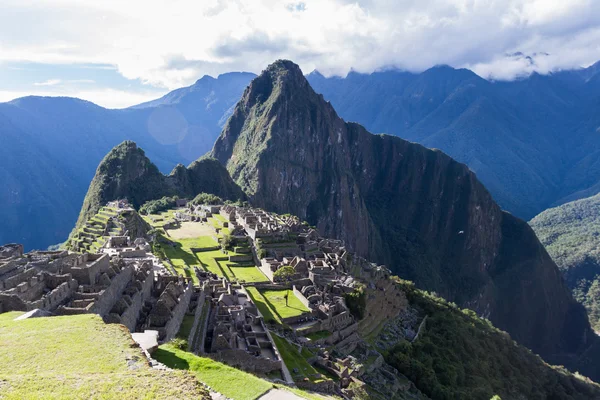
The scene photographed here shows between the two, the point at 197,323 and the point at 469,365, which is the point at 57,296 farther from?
the point at 469,365

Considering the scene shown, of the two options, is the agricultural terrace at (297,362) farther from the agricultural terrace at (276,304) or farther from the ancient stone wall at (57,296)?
the ancient stone wall at (57,296)

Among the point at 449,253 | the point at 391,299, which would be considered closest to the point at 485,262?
the point at 449,253

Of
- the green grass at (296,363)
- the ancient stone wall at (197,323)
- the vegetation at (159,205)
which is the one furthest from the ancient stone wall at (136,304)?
the vegetation at (159,205)

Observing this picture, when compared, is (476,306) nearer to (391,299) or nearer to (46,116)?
(391,299)

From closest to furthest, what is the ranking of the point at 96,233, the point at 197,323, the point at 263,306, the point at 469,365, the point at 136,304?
the point at 136,304 → the point at 197,323 → the point at 263,306 → the point at 469,365 → the point at 96,233

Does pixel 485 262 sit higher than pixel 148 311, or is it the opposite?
pixel 148 311

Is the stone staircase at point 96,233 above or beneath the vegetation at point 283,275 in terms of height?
above

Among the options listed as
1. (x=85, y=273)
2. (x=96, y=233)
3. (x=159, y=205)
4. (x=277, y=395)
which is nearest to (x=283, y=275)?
(x=85, y=273)
